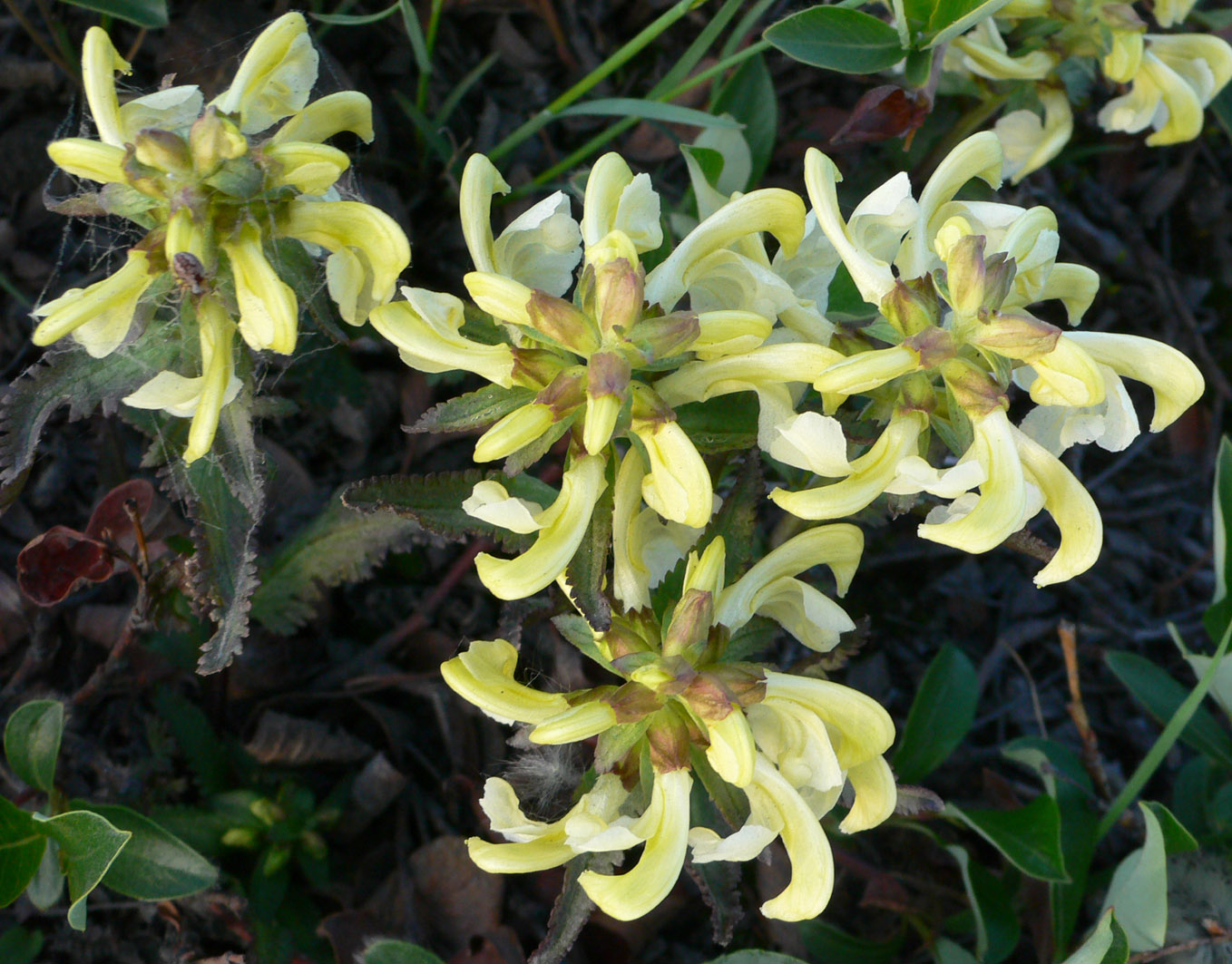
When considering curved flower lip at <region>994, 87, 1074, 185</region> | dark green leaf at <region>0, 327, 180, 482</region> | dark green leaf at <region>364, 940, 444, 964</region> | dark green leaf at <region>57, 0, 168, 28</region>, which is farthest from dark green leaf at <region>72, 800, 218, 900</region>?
curved flower lip at <region>994, 87, 1074, 185</region>

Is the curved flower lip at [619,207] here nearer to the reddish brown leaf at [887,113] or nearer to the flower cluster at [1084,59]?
the reddish brown leaf at [887,113]

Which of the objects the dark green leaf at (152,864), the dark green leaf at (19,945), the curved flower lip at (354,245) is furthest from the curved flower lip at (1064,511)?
the dark green leaf at (19,945)

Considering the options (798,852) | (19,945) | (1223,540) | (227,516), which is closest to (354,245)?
(227,516)

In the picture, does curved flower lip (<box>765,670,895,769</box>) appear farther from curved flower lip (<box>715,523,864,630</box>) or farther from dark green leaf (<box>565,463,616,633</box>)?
dark green leaf (<box>565,463,616,633</box>)

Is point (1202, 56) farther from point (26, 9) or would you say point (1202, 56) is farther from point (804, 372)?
point (26, 9)

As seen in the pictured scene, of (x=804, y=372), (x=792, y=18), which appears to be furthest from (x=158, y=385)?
(x=792, y=18)
